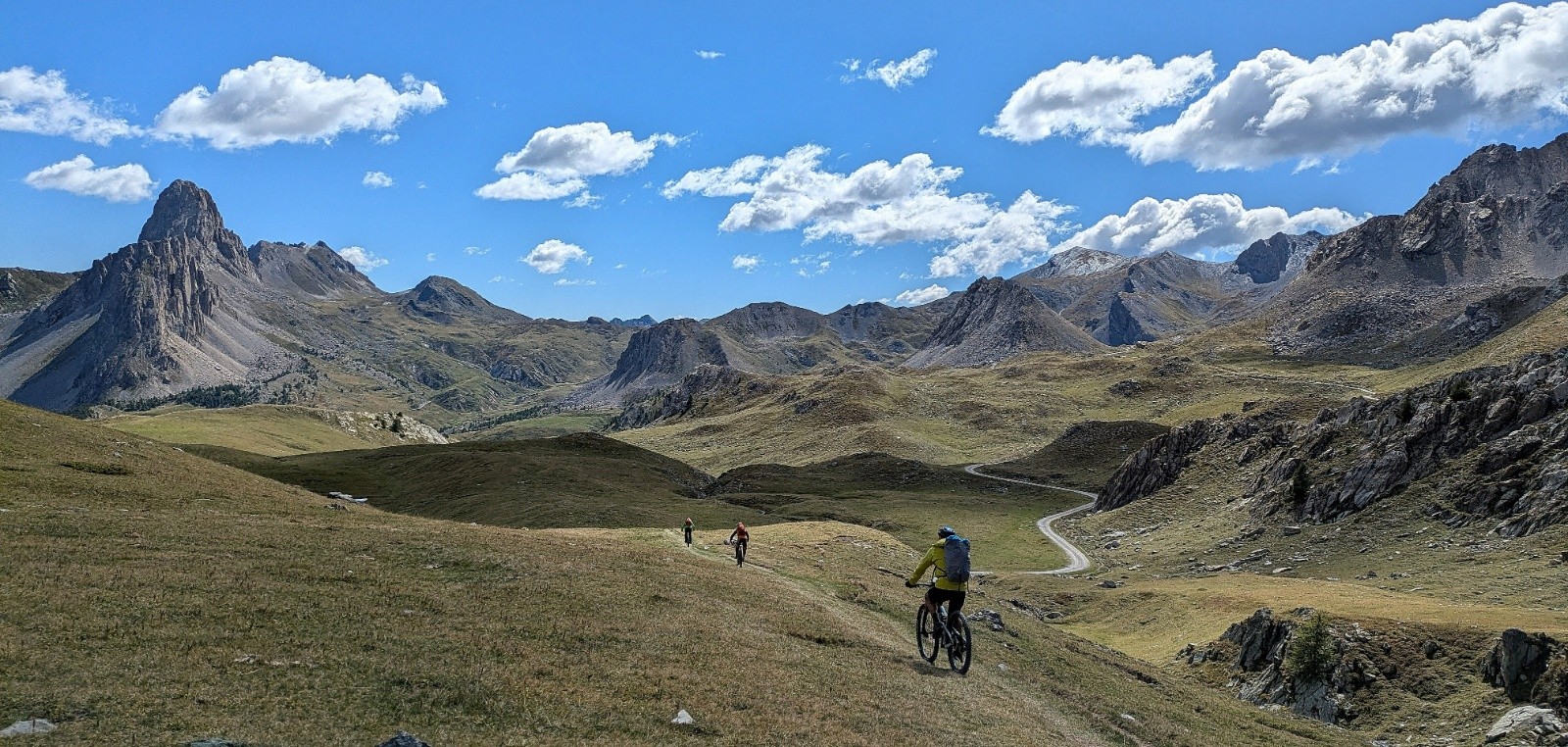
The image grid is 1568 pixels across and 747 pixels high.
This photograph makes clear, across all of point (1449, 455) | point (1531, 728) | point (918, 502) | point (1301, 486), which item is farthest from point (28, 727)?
point (918, 502)

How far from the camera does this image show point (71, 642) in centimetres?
1975

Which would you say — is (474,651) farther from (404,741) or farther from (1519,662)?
(1519,662)

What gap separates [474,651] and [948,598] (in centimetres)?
1456

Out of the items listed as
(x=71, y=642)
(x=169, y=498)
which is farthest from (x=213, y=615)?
(x=169, y=498)

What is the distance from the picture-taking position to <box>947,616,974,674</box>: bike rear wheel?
28094mm

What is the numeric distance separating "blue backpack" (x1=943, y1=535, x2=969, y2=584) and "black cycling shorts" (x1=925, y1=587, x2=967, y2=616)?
54 cm

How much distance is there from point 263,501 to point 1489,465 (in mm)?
103239

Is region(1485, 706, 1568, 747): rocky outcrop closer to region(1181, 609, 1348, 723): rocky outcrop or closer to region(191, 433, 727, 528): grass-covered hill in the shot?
region(1181, 609, 1348, 723): rocky outcrop

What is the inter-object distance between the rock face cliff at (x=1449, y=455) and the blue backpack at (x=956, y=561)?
7002 centimetres

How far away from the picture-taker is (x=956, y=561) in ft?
90.0

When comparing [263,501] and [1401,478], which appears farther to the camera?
[1401,478]

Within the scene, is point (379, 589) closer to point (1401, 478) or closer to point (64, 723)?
point (64, 723)

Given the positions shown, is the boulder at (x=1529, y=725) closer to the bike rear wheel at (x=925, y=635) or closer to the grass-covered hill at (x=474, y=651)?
the grass-covered hill at (x=474, y=651)

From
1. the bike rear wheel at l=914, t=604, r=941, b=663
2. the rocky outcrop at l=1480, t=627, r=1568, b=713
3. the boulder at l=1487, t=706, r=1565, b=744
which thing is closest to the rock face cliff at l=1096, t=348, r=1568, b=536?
the rocky outcrop at l=1480, t=627, r=1568, b=713
